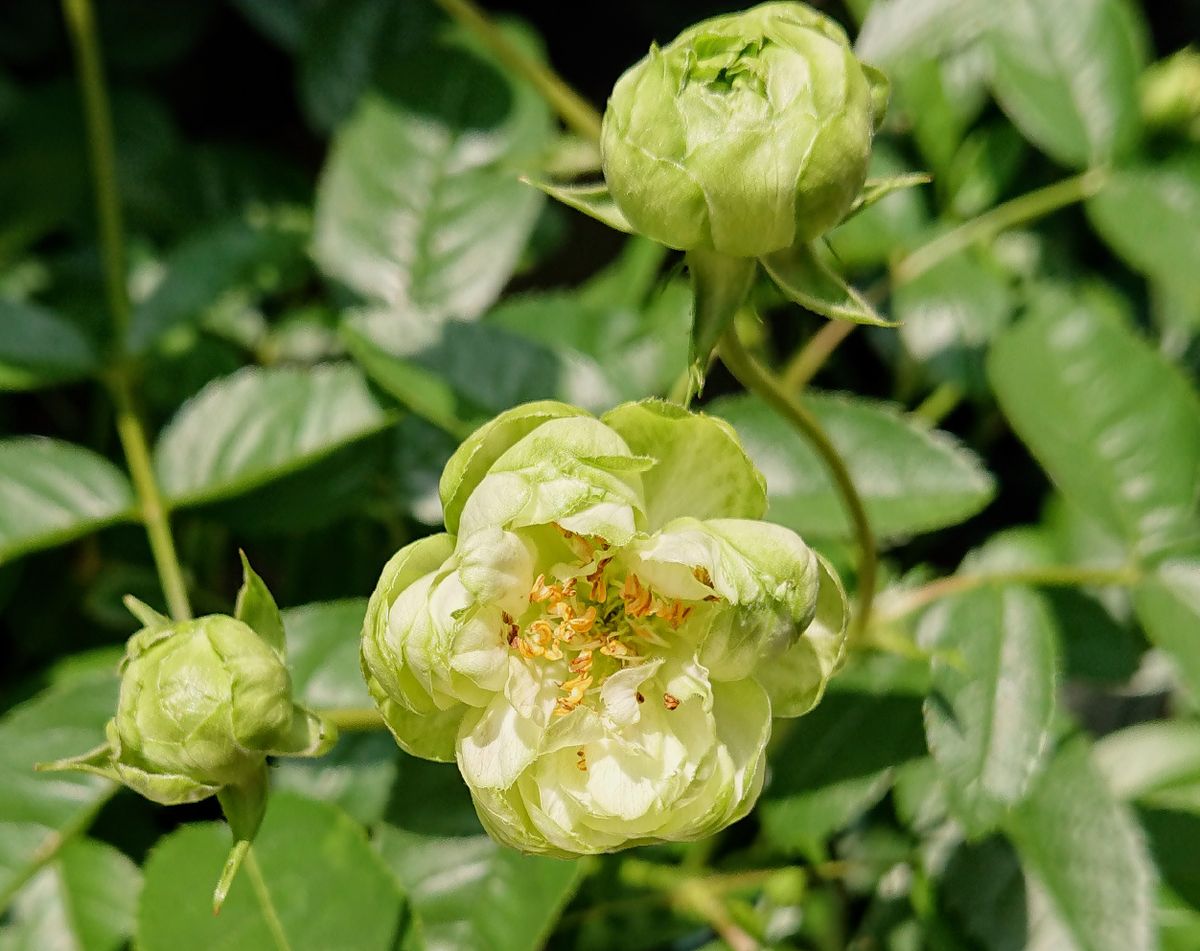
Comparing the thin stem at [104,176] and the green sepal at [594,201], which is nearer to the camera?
the green sepal at [594,201]

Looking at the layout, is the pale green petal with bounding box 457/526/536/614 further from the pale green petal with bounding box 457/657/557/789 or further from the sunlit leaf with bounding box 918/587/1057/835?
the sunlit leaf with bounding box 918/587/1057/835

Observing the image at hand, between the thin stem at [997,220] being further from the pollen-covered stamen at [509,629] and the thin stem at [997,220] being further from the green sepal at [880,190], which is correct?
the pollen-covered stamen at [509,629]

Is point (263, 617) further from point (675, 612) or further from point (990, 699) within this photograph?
point (990, 699)

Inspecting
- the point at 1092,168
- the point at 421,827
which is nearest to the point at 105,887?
the point at 421,827

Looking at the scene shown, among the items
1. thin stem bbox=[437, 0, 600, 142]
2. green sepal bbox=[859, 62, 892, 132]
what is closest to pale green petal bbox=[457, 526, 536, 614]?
green sepal bbox=[859, 62, 892, 132]

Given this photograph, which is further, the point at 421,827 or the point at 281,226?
the point at 281,226

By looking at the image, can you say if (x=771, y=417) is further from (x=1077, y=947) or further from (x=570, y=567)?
(x=1077, y=947)

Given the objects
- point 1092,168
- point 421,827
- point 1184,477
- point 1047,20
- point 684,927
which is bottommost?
point 684,927

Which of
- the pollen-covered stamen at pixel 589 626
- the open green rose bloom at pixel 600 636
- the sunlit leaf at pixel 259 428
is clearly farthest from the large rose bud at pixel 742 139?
the sunlit leaf at pixel 259 428
